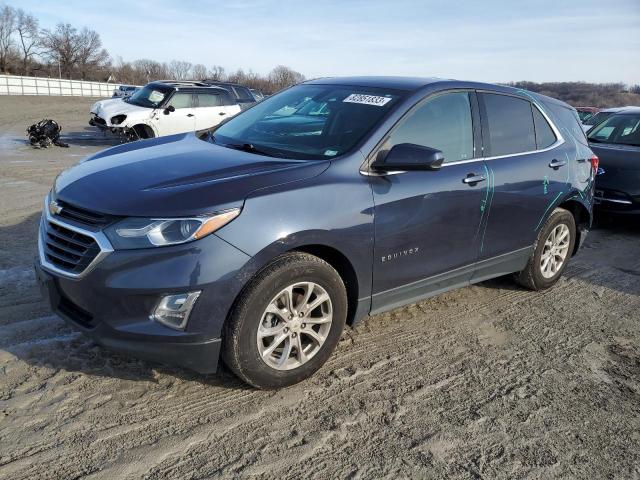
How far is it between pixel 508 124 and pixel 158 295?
10.3 ft

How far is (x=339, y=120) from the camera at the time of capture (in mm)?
3809

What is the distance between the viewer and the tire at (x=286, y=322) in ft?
9.64

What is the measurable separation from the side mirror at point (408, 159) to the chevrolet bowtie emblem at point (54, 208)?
1.86 meters

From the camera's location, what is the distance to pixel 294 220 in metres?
3.01

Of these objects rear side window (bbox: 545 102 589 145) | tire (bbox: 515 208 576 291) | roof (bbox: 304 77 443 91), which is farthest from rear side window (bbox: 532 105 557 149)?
roof (bbox: 304 77 443 91)

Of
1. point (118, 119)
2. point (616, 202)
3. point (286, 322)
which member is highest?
point (286, 322)

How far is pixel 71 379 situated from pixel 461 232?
2709mm

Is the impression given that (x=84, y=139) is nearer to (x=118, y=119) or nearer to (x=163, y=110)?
(x=118, y=119)

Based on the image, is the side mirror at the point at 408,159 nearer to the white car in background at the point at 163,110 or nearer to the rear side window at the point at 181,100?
the white car in background at the point at 163,110

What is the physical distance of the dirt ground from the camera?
2.65m

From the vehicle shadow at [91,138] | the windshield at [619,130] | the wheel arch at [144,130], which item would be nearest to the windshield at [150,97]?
the wheel arch at [144,130]

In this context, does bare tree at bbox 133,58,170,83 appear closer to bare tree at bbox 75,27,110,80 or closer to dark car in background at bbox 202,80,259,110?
bare tree at bbox 75,27,110,80

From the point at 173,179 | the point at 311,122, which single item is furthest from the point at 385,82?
the point at 173,179

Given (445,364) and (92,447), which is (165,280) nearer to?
(92,447)
